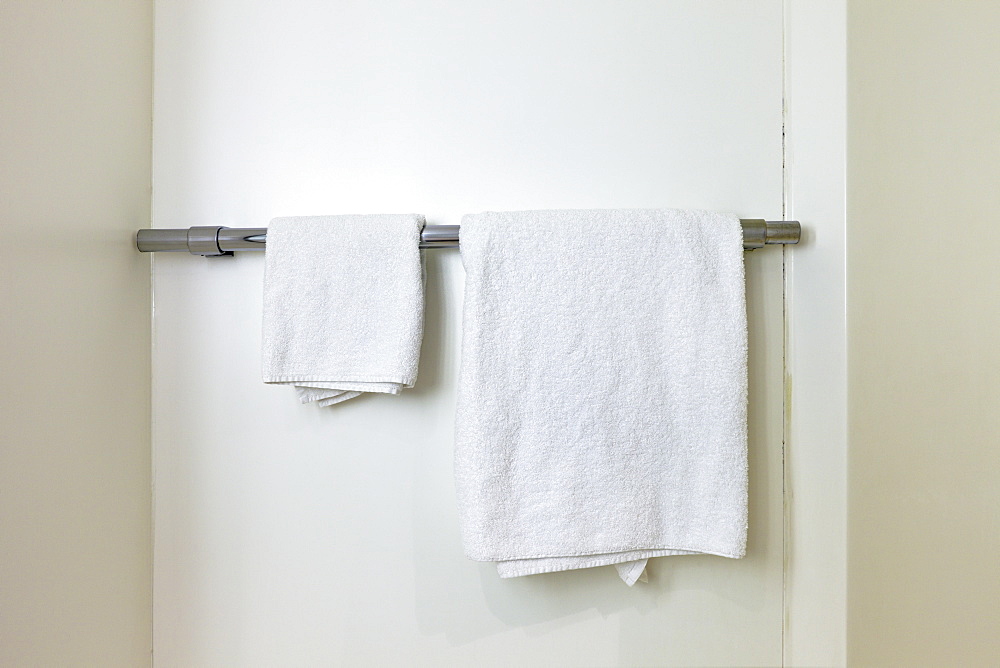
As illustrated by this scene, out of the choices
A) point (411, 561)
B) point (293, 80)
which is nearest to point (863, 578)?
point (411, 561)

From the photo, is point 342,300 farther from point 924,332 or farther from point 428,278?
point 924,332

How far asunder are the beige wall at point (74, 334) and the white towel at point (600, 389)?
15.8 inches

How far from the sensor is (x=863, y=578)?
0.76 m

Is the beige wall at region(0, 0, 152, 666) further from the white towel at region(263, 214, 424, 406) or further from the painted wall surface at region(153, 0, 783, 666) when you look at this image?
the white towel at region(263, 214, 424, 406)

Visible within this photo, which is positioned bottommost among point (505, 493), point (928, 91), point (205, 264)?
point (505, 493)

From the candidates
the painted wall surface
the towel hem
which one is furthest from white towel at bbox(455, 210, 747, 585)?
the painted wall surface

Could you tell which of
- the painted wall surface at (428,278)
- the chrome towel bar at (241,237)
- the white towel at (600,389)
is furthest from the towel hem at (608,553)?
the chrome towel bar at (241,237)

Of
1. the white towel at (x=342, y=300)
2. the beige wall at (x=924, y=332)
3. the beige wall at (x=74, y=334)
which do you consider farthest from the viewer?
the white towel at (x=342, y=300)

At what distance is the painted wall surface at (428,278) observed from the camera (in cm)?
83

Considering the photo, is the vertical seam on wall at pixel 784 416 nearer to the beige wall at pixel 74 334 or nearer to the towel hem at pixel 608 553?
the towel hem at pixel 608 553

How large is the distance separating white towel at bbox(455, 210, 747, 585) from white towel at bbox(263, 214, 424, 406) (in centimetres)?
7

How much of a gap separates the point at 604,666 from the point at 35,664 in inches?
24.0

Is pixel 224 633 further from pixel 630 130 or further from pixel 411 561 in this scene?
pixel 630 130

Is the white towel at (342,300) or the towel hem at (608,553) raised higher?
the white towel at (342,300)
